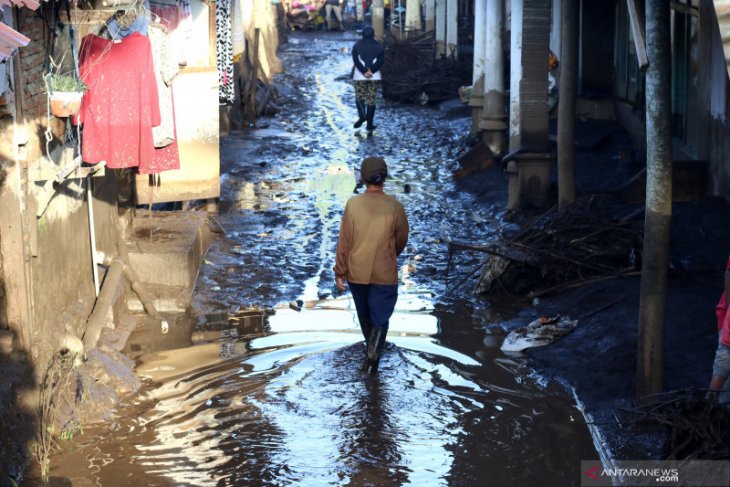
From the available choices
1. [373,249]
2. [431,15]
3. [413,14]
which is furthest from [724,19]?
[413,14]

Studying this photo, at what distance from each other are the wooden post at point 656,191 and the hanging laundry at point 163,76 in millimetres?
3996

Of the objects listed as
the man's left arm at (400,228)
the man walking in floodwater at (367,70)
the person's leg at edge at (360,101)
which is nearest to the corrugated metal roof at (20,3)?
the man's left arm at (400,228)

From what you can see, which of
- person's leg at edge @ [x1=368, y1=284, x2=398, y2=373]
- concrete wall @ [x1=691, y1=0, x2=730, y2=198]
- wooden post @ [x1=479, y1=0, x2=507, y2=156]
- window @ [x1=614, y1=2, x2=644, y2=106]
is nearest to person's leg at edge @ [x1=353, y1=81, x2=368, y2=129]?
wooden post @ [x1=479, y1=0, x2=507, y2=156]

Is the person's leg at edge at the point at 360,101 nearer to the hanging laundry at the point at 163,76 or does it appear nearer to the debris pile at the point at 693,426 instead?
the hanging laundry at the point at 163,76

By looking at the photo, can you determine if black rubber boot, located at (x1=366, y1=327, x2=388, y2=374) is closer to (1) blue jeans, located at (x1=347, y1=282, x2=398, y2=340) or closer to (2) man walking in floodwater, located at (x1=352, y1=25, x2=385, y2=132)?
(1) blue jeans, located at (x1=347, y1=282, x2=398, y2=340)

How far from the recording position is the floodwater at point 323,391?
21.5 feet

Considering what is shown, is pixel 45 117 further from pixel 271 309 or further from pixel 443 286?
pixel 443 286

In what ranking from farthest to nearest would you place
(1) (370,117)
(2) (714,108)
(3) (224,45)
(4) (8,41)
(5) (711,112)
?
Result: (1) (370,117), (3) (224,45), (5) (711,112), (2) (714,108), (4) (8,41)

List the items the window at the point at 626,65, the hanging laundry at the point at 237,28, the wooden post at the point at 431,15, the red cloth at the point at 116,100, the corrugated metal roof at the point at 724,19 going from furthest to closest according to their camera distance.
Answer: the wooden post at the point at 431,15
the hanging laundry at the point at 237,28
the window at the point at 626,65
the red cloth at the point at 116,100
the corrugated metal roof at the point at 724,19

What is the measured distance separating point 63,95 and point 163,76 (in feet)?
Result: 5.64

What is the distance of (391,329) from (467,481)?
312 cm

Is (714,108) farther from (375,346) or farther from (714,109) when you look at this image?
(375,346)

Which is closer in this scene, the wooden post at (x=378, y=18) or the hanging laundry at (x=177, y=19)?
the hanging laundry at (x=177, y=19)

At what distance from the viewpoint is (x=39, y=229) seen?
7.33 m
